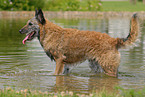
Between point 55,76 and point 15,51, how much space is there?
16.4ft

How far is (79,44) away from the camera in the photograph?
912cm

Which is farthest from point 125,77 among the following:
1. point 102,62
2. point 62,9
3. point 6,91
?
point 62,9

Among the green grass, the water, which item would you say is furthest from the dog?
the green grass

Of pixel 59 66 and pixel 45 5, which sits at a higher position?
pixel 59 66

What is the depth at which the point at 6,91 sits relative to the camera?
6.69m

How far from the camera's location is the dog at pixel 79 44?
8.82 m

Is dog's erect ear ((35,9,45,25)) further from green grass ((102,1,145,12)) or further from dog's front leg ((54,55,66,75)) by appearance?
green grass ((102,1,145,12))

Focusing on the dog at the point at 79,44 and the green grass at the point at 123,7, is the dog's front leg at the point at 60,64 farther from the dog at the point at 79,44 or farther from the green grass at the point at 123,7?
the green grass at the point at 123,7

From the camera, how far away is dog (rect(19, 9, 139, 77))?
8.82 meters

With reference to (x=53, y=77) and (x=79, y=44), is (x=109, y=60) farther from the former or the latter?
(x=53, y=77)

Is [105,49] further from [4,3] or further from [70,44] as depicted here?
[4,3]

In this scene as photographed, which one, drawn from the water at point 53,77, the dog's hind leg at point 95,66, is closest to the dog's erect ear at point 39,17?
the water at point 53,77

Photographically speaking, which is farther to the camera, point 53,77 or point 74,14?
point 74,14

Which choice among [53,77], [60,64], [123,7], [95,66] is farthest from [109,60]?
[123,7]
